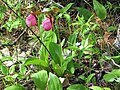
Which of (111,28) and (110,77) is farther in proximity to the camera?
(111,28)

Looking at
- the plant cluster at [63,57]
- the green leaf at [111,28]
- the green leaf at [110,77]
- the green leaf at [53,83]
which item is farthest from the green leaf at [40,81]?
the green leaf at [111,28]

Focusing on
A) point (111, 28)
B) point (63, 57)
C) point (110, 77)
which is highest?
point (111, 28)

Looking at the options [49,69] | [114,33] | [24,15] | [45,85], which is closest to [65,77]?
[49,69]

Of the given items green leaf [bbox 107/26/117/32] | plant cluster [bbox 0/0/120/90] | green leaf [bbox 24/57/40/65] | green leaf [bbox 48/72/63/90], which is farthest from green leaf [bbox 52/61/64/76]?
green leaf [bbox 107/26/117/32]

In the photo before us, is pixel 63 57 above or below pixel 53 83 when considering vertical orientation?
above

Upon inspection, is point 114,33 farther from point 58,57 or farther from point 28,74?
point 28,74

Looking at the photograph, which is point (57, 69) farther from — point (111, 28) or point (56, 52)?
point (111, 28)

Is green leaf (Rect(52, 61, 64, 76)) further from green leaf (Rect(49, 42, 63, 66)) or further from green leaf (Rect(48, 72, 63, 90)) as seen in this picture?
green leaf (Rect(48, 72, 63, 90))

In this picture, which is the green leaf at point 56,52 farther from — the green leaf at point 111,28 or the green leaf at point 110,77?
the green leaf at point 111,28

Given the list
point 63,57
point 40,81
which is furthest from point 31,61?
point 63,57
